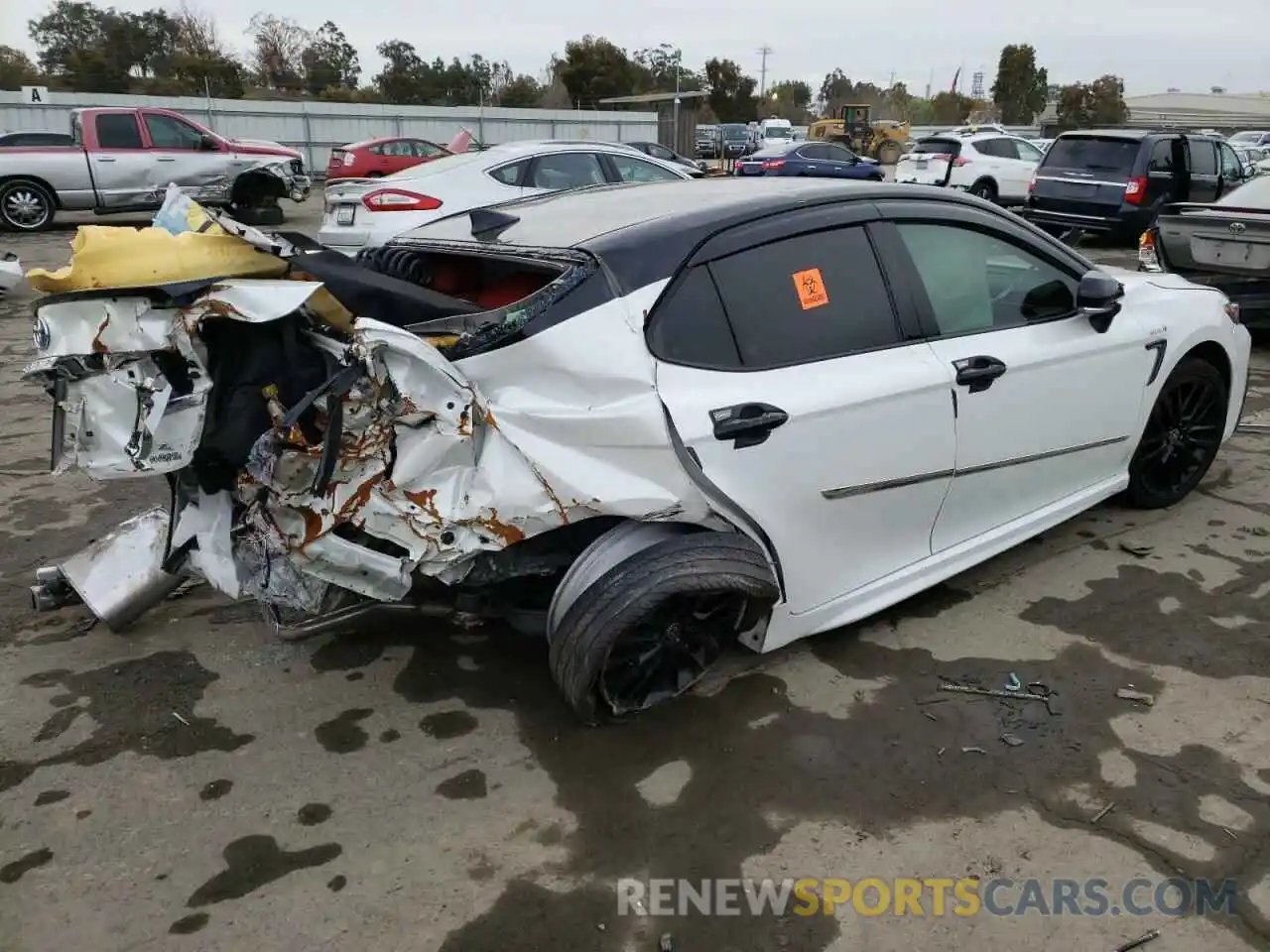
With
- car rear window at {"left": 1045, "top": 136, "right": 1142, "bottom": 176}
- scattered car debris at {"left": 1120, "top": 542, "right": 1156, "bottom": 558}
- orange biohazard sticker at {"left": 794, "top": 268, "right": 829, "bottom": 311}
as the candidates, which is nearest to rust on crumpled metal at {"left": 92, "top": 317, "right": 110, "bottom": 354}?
orange biohazard sticker at {"left": 794, "top": 268, "right": 829, "bottom": 311}

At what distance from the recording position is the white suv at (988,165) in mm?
16812

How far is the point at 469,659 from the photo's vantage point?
3283 millimetres

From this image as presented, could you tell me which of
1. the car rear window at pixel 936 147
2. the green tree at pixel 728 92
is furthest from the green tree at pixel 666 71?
the car rear window at pixel 936 147

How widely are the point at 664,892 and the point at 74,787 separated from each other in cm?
170

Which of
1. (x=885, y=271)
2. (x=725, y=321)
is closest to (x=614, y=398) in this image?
(x=725, y=321)

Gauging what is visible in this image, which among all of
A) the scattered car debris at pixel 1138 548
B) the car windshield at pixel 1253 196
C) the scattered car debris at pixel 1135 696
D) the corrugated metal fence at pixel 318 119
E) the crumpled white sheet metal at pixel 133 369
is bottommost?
the scattered car debris at pixel 1135 696

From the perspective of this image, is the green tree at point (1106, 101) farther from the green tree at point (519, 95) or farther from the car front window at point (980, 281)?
the car front window at point (980, 281)

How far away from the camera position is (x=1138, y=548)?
4.06 metres

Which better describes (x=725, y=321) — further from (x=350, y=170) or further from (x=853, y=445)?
(x=350, y=170)

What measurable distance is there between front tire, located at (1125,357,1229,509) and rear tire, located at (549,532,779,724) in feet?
7.83

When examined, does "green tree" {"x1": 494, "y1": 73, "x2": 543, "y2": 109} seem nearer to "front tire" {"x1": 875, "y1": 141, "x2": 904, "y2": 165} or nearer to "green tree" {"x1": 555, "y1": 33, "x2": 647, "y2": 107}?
"green tree" {"x1": 555, "y1": 33, "x2": 647, "y2": 107}

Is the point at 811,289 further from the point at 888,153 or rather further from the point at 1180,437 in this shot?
the point at 888,153

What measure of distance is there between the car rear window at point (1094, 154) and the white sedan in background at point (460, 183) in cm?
640

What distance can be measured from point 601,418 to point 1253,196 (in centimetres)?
707
